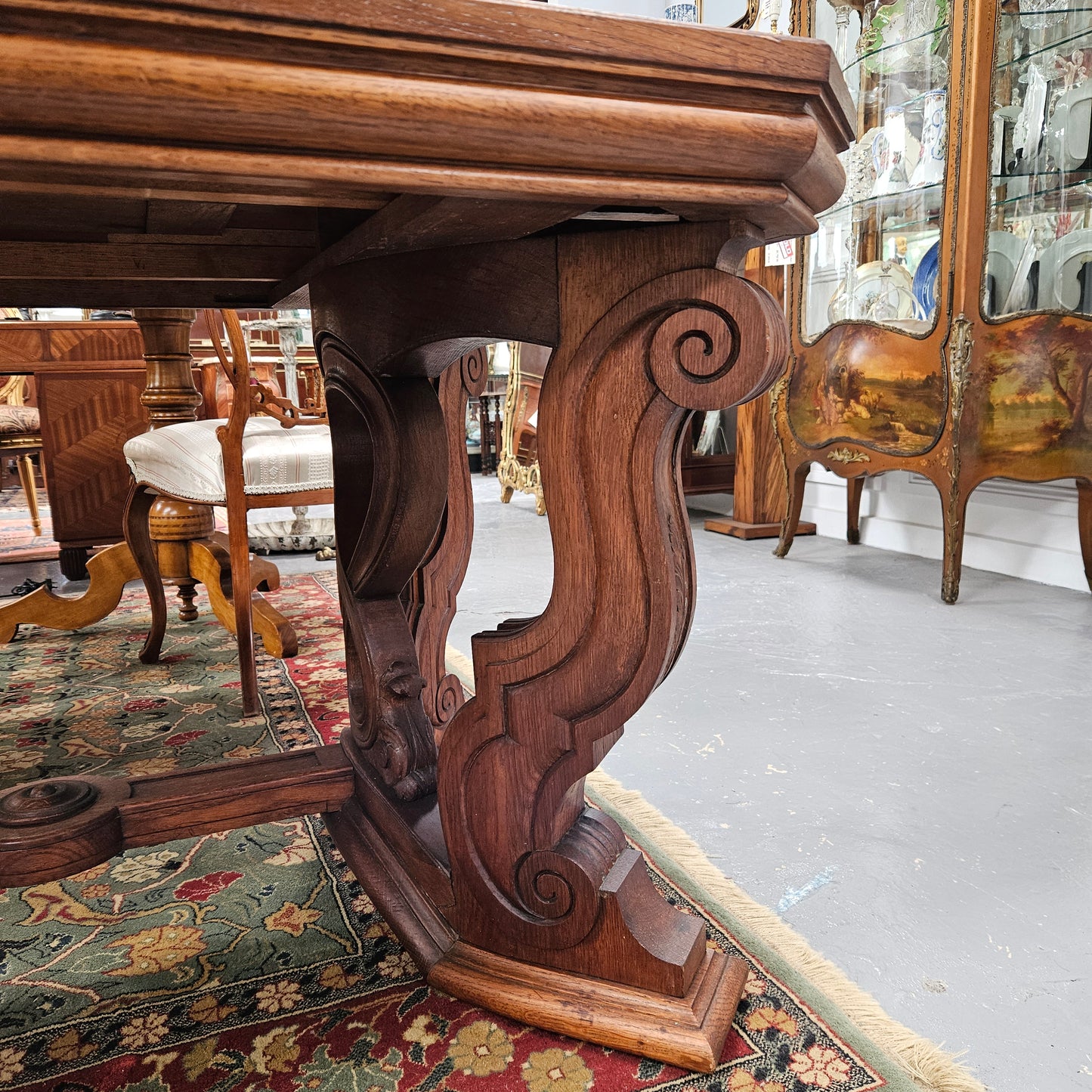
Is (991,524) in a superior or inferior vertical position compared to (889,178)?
inferior

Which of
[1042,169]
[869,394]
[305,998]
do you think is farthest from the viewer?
[869,394]

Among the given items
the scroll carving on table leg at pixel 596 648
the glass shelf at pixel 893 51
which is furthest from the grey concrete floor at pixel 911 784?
the glass shelf at pixel 893 51

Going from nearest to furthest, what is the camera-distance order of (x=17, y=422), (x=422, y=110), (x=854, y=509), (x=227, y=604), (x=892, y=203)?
(x=422, y=110), (x=227, y=604), (x=892, y=203), (x=854, y=509), (x=17, y=422)

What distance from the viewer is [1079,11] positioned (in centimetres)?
245

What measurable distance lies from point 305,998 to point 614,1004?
0.31m

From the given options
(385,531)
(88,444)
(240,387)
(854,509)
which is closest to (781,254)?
(854,509)

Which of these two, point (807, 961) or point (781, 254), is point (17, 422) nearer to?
point (781, 254)

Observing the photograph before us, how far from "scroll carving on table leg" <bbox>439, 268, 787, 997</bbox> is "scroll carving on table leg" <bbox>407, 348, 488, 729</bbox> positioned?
0.44 m

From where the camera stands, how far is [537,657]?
2.51 feet

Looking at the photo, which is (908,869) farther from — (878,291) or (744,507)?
(744,507)

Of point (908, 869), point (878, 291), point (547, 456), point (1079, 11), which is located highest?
point (1079, 11)

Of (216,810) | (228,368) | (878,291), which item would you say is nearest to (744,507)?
(878,291)

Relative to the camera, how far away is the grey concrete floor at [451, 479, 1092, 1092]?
0.91 m

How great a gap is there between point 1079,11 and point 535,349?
8.14 ft
